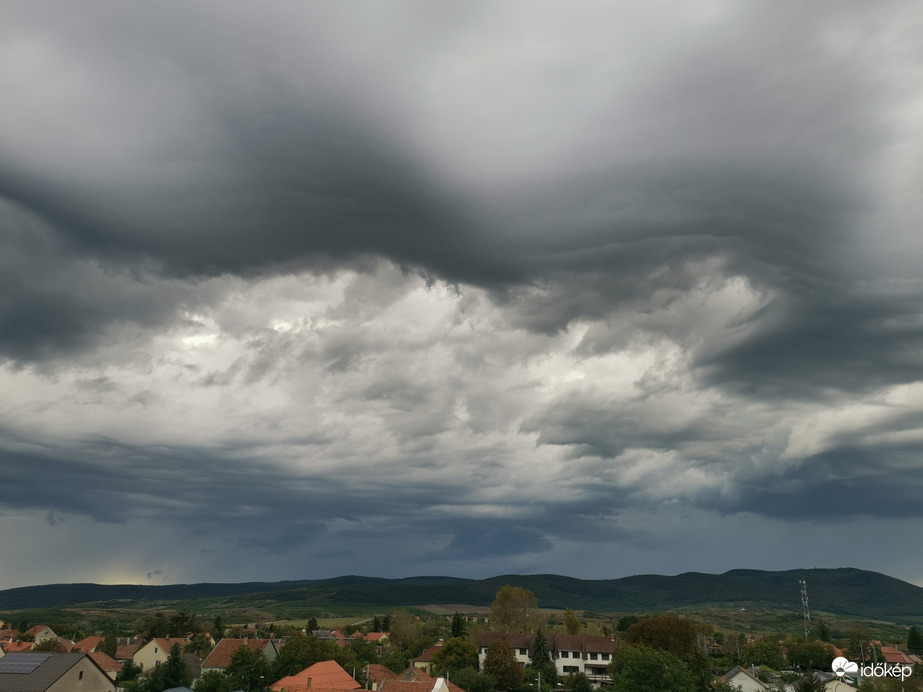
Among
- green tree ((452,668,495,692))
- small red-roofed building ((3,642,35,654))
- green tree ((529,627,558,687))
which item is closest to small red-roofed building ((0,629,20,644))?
small red-roofed building ((3,642,35,654))

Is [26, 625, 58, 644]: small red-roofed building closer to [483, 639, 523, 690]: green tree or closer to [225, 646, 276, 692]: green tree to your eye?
[225, 646, 276, 692]: green tree

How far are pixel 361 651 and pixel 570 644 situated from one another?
49245mm

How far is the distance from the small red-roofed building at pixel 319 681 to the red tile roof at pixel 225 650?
32.1 m

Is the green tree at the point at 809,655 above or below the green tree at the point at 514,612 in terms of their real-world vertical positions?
below

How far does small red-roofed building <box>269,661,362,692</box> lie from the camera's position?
86938mm

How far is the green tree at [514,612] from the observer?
17950cm

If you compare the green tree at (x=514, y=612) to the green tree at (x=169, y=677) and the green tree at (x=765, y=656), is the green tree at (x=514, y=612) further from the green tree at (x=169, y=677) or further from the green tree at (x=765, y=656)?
the green tree at (x=169, y=677)

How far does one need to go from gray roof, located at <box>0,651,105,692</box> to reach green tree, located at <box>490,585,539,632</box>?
113m

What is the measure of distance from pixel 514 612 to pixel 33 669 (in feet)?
396

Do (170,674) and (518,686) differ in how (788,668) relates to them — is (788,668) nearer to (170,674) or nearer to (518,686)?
(518,686)

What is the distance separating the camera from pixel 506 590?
186 metres

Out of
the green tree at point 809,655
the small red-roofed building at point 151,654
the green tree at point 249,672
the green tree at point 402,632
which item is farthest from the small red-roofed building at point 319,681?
the green tree at point 809,655

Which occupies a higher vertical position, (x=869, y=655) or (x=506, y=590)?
(x=506, y=590)

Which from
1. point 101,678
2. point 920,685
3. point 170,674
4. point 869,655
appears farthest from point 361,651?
point 869,655
